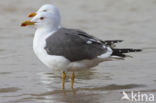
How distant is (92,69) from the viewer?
25.0 ft

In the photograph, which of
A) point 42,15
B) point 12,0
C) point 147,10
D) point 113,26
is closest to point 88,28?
point 113,26

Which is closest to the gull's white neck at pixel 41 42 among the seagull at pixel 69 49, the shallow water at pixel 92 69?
the seagull at pixel 69 49

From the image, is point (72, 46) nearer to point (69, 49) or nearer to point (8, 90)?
point (69, 49)

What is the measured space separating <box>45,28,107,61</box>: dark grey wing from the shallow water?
490mm

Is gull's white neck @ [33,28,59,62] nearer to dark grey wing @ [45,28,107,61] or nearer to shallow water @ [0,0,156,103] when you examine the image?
dark grey wing @ [45,28,107,61]

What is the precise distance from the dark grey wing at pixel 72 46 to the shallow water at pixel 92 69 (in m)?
0.49

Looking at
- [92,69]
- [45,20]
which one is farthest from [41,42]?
[92,69]

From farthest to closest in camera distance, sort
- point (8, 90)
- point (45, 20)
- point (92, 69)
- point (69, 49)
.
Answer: point (92, 69)
point (45, 20)
point (8, 90)
point (69, 49)

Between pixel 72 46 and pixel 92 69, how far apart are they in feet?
4.69

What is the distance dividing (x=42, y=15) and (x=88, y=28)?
4325mm

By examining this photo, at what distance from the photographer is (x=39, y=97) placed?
5996mm

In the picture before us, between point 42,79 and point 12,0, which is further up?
point 12,0

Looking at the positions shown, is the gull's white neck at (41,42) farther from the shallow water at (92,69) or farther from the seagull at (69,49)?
the shallow water at (92,69)

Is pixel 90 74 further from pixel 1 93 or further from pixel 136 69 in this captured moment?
pixel 1 93
